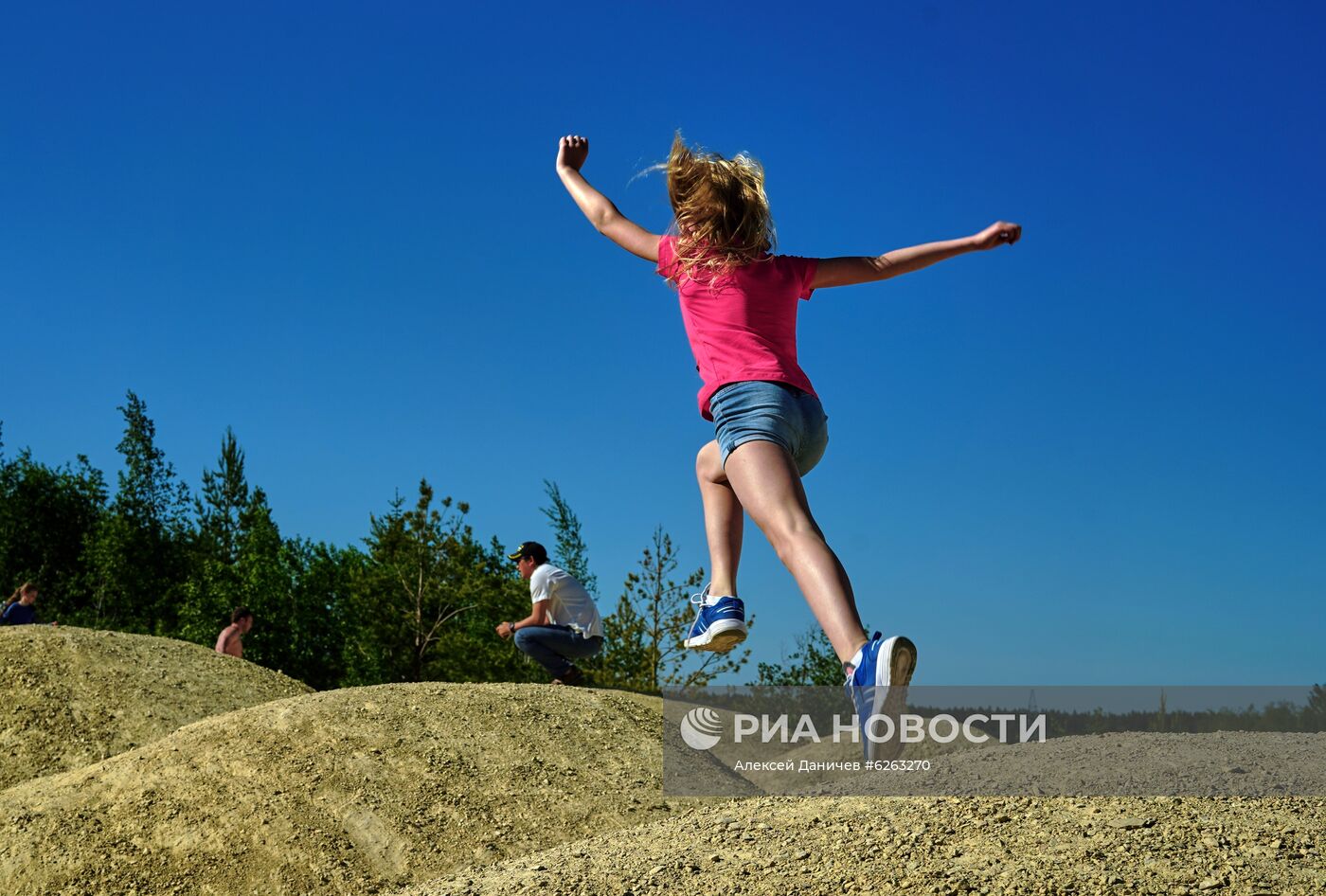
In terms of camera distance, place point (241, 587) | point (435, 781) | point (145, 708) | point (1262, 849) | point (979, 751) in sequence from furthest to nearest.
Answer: point (241, 587) < point (145, 708) < point (435, 781) < point (979, 751) < point (1262, 849)

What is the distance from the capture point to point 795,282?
4.44 m

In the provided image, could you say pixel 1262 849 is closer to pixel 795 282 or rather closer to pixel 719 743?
pixel 795 282

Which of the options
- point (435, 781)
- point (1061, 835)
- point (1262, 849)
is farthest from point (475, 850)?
point (1262, 849)

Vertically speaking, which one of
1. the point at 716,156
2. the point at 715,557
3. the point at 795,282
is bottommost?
the point at 715,557

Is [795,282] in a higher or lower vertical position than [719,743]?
higher

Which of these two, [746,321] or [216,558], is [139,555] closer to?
[216,558]

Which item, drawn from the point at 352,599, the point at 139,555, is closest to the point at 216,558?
the point at 139,555

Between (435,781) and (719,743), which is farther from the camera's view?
(719,743)

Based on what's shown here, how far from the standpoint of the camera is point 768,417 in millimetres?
4121

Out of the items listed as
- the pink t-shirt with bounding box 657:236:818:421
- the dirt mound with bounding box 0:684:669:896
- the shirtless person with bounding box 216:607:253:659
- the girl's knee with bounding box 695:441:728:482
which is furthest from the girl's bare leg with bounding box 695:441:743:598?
the shirtless person with bounding box 216:607:253:659

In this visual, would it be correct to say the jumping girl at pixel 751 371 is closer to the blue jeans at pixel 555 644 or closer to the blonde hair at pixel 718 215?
the blonde hair at pixel 718 215

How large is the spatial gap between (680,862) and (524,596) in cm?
2046

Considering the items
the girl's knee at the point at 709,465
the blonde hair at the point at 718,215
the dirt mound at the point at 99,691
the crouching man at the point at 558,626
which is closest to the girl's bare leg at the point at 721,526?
the girl's knee at the point at 709,465

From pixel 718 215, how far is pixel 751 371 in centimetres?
70
